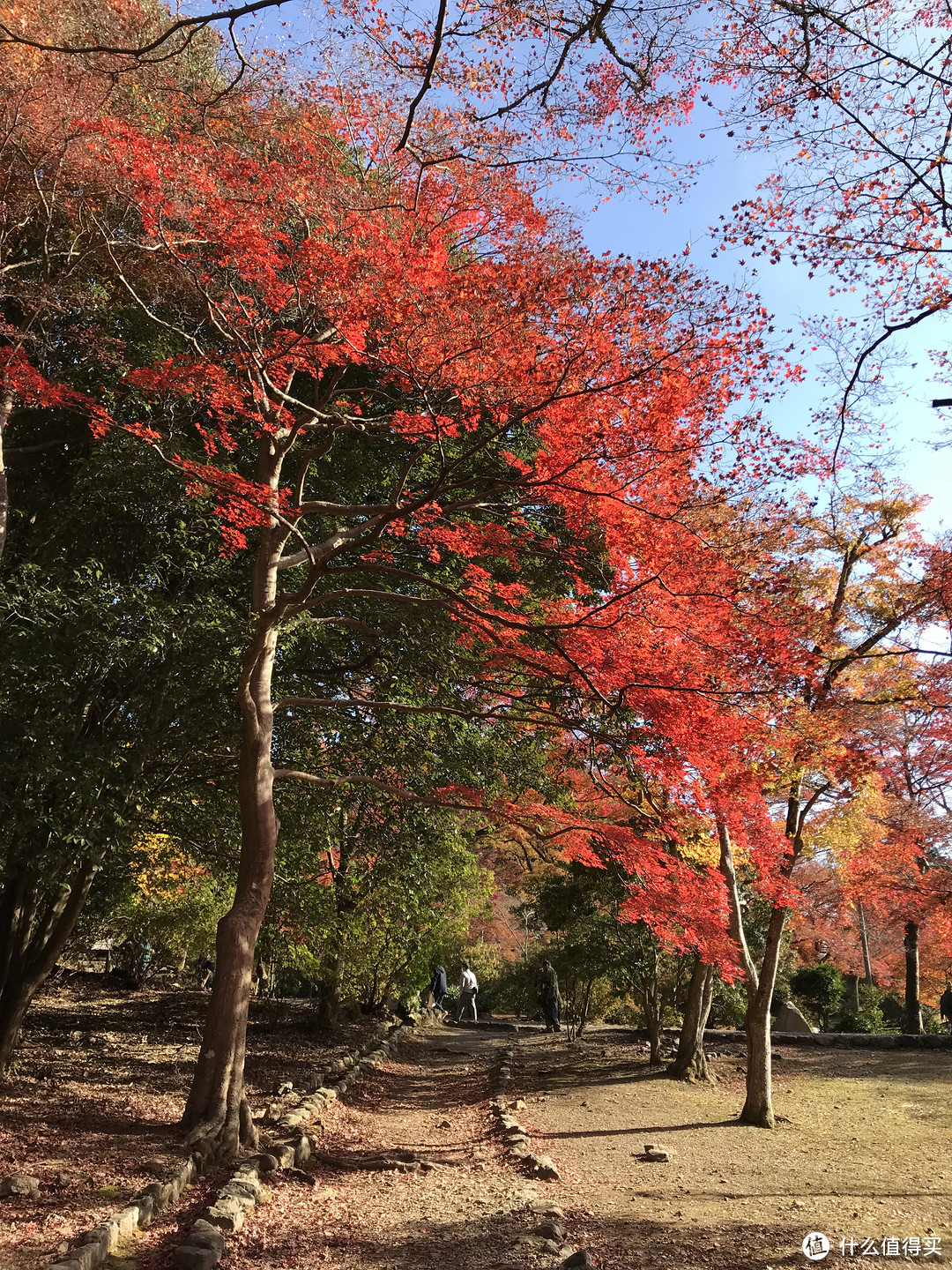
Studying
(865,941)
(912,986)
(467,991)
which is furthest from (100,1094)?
(865,941)

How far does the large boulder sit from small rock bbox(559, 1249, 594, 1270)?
14111 millimetres

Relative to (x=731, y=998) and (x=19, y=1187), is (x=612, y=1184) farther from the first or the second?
(x=731, y=998)

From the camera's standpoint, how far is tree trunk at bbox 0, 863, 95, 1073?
25.8 ft

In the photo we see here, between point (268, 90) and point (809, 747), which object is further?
point (268, 90)

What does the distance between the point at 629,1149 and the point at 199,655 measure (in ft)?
18.5

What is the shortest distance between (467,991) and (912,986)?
9.34m

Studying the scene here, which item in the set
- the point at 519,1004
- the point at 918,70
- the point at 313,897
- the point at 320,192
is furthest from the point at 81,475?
the point at 519,1004

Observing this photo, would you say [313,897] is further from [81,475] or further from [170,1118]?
[81,475]

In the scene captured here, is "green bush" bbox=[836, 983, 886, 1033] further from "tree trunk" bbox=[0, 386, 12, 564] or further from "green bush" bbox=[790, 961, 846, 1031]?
"tree trunk" bbox=[0, 386, 12, 564]

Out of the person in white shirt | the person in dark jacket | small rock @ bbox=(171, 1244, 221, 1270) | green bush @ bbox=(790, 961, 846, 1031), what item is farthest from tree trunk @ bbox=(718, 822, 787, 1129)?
the person in dark jacket

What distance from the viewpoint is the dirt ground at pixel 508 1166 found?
4.17m

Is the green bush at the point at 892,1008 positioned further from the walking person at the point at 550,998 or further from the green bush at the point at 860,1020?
the walking person at the point at 550,998

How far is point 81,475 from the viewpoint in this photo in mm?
7574

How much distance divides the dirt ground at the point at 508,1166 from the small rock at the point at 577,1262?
10 centimetres
